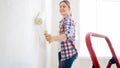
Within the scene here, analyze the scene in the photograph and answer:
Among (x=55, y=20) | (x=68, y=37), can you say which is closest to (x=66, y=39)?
(x=68, y=37)

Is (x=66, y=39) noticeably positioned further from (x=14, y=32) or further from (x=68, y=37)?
(x=14, y=32)

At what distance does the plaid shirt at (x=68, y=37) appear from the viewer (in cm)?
187

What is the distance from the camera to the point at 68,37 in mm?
1871

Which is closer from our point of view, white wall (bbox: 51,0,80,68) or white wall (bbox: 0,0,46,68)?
white wall (bbox: 0,0,46,68)

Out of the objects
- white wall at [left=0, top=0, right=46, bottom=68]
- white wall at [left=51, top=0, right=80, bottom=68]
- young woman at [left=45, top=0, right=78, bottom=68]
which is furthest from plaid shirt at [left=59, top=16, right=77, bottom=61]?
white wall at [left=51, top=0, right=80, bottom=68]

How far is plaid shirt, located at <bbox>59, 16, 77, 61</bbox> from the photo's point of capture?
6.12 ft

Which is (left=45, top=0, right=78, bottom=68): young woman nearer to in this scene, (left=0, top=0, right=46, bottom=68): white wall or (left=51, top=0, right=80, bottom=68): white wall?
(left=0, top=0, right=46, bottom=68): white wall

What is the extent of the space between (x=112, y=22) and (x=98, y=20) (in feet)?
0.68

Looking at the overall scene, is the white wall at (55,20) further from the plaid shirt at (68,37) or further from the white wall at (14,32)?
the white wall at (14,32)

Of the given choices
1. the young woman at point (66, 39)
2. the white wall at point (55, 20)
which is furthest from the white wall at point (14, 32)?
the white wall at point (55, 20)

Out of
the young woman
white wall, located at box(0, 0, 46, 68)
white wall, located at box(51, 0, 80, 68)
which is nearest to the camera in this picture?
white wall, located at box(0, 0, 46, 68)

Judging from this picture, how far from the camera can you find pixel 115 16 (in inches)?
121

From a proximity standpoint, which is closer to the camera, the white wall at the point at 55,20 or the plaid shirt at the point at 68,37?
the plaid shirt at the point at 68,37

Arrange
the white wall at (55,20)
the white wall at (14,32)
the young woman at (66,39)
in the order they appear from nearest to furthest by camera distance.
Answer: the white wall at (14,32) → the young woman at (66,39) → the white wall at (55,20)
